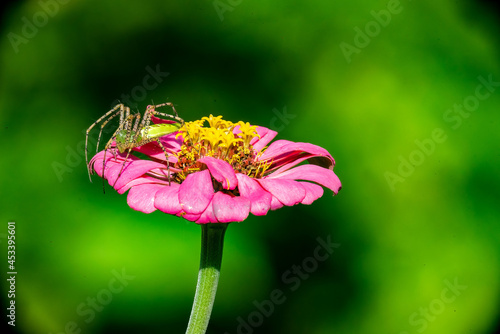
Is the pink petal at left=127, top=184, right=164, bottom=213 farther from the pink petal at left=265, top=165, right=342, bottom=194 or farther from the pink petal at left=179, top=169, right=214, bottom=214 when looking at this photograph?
the pink petal at left=265, top=165, right=342, bottom=194

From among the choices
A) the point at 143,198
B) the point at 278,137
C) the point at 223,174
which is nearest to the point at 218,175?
the point at 223,174

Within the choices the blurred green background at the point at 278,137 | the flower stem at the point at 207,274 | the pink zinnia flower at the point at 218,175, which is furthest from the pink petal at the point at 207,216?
the blurred green background at the point at 278,137

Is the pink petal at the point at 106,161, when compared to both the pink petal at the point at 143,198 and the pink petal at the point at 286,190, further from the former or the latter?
the pink petal at the point at 286,190

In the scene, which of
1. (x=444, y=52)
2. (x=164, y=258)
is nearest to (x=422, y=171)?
(x=444, y=52)

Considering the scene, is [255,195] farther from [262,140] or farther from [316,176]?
[262,140]

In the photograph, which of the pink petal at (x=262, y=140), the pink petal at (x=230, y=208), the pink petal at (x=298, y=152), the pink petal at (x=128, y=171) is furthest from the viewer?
the pink petal at (x=262, y=140)
